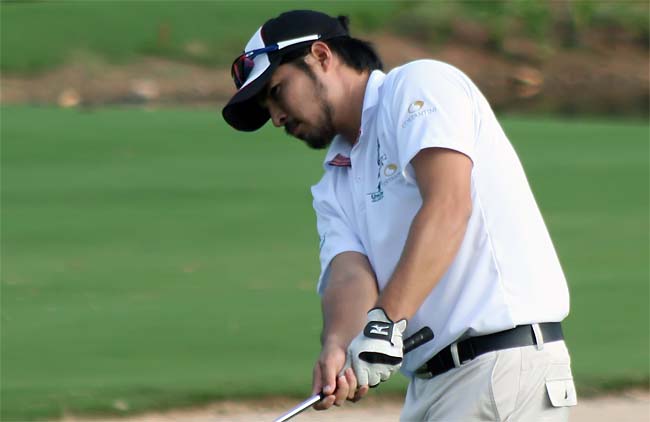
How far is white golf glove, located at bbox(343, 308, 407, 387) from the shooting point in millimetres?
3061

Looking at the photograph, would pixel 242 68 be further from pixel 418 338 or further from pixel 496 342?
pixel 496 342

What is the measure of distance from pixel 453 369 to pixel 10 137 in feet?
40.7

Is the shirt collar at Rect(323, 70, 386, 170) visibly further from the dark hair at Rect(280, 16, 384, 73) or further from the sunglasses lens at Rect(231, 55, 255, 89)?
the sunglasses lens at Rect(231, 55, 255, 89)

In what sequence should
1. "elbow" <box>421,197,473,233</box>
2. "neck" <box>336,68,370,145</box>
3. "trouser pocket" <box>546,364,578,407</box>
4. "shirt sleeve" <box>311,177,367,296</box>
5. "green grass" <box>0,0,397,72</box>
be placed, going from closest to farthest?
"elbow" <box>421,197,473,233</box> → "trouser pocket" <box>546,364,578,407</box> → "neck" <box>336,68,370,145</box> → "shirt sleeve" <box>311,177,367,296</box> → "green grass" <box>0,0,397,72</box>

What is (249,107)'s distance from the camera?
355 cm

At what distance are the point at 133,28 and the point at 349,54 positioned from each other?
27872 mm

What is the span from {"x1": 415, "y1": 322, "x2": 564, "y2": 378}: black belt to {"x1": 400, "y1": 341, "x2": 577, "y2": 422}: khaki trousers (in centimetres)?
1

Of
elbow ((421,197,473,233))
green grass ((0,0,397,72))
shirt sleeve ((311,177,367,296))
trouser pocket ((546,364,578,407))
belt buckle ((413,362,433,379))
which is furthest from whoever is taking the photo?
green grass ((0,0,397,72))

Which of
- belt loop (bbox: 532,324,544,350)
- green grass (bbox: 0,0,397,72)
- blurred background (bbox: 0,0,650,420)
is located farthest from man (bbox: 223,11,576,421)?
green grass (bbox: 0,0,397,72)

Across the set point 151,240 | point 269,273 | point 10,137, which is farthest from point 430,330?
point 10,137

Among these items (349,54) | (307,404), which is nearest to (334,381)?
(307,404)

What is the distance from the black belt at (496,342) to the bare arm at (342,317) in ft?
0.78

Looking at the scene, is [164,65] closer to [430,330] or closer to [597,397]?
[597,397]

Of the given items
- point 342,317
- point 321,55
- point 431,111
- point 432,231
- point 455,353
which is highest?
point 321,55
